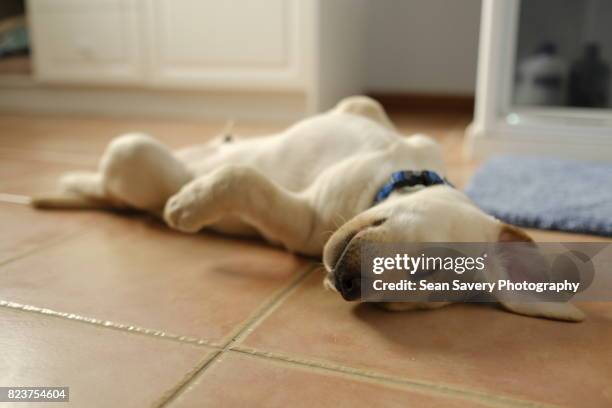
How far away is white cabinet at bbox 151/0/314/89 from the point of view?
234 centimetres

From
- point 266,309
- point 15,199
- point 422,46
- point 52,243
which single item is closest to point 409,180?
point 266,309

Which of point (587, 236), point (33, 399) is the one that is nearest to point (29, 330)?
point (33, 399)

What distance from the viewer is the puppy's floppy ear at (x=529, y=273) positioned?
789 mm

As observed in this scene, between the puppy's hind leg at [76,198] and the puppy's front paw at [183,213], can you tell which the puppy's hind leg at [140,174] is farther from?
the puppy's front paw at [183,213]

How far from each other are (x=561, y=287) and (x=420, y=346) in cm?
21

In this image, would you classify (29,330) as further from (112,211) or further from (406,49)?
(406,49)

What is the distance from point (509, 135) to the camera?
5.87 ft

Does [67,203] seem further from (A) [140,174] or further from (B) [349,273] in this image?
(B) [349,273]

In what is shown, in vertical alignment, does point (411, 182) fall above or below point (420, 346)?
above

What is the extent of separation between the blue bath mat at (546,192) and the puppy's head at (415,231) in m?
0.40

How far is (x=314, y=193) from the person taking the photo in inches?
39.0

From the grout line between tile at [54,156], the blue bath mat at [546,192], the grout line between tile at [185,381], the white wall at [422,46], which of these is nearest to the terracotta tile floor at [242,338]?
the grout line between tile at [185,381]

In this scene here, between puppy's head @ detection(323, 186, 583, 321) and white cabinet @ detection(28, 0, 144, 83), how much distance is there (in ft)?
6.56

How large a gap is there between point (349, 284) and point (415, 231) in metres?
0.11
